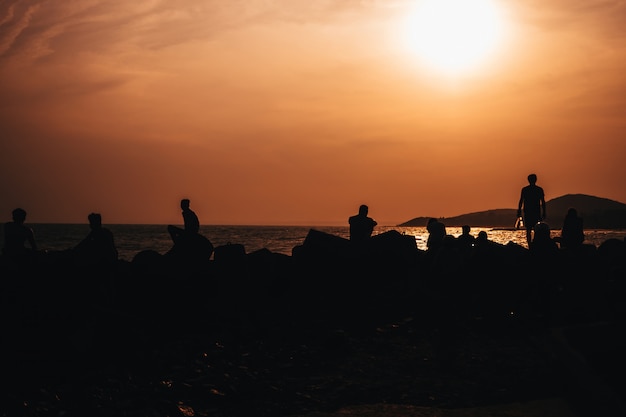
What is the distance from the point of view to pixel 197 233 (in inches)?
670

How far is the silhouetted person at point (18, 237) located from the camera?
15.1 m

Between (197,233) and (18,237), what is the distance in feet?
13.3

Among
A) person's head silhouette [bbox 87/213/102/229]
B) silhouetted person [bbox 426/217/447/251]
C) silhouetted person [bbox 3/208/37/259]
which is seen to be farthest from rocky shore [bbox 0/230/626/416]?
person's head silhouette [bbox 87/213/102/229]

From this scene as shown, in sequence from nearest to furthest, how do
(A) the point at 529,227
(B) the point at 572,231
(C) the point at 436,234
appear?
1. (C) the point at 436,234
2. (B) the point at 572,231
3. (A) the point at 529,227

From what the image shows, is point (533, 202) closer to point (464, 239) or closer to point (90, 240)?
point (464, 239)

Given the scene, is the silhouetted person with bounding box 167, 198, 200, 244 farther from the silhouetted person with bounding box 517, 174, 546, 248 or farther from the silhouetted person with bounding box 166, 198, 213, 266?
the silhouetted person with bounding box 517, 174, 546, 248

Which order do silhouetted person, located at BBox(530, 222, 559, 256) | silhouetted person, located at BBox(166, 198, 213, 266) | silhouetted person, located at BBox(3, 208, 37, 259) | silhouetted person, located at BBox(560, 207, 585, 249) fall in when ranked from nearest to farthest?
silhouetted person, located at BBox(3, 208, 37, 259) < silhouetted person, located at BBox(166, 198, 213, 266) < silhouetted person, located at BBox(530, 222, 559, 256) < silhouetted person, located at BBox(560, 207, 585, 249)

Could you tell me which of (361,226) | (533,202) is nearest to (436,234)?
(361,226)

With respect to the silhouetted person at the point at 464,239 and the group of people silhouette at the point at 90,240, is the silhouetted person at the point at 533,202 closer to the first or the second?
the silhouetted person at the point at 464,239

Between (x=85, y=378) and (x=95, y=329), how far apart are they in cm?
261

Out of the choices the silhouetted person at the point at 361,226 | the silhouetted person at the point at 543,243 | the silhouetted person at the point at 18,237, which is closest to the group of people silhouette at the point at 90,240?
the silhouetted person at the point at 18,237

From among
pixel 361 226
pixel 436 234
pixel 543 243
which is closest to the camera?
pixel 543 243

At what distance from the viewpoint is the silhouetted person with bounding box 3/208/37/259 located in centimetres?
1514

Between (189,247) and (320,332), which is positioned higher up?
(189,247)
